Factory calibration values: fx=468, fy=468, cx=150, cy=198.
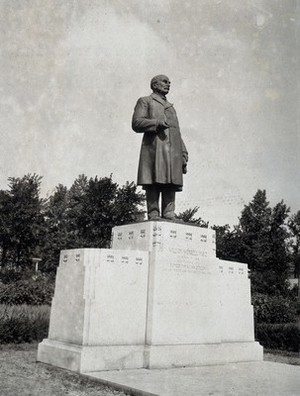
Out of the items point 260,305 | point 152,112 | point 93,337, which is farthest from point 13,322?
point 260,305

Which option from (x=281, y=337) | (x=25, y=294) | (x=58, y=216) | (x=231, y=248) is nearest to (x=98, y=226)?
(x=58, y=216)

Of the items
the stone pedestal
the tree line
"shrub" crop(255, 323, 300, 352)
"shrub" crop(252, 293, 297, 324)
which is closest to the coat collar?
the stone pedestal

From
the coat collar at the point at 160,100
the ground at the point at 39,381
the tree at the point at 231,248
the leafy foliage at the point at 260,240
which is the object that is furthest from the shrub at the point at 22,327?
the tree at the point at 231,248

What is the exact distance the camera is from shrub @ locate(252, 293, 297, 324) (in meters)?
21.8

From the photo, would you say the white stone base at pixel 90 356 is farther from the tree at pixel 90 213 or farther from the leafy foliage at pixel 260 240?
the leafy foliage at pixel 260 240

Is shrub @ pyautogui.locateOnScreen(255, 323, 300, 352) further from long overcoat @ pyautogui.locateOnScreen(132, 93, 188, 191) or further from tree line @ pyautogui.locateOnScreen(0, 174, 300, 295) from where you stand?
tree line @ pyautogui.locateOnScreen(0, 174, 300, 295)

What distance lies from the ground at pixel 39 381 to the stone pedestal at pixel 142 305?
357 millimetres

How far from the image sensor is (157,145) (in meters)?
10.1

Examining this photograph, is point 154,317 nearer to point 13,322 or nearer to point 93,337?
point 93,337

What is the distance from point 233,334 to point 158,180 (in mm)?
4012

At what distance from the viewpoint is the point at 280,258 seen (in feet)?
137

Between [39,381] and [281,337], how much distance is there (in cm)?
883

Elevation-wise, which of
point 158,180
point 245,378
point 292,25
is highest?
point 292,25

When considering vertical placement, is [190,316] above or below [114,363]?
above
